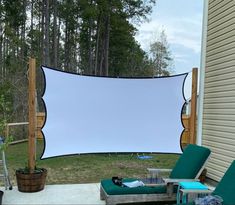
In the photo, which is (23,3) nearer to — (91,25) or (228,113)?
(91,25)

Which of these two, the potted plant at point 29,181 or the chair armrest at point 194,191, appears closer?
the chair armrest at point 194,191

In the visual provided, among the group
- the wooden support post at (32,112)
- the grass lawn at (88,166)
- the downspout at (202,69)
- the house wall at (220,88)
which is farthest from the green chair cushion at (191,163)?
the wooden support post at (32,112)

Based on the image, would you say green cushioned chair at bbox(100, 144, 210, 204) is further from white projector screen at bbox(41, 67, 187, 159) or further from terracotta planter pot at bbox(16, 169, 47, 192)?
white projector screen at bbox(41, 67, 187, 159)

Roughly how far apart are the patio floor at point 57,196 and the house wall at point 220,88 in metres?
2.20

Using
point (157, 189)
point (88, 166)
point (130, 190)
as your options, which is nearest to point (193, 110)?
point (157, 189)

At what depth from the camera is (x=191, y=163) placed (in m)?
4.31

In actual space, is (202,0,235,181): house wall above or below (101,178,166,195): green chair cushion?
above

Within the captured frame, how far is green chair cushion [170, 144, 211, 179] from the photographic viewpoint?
13.8 ft

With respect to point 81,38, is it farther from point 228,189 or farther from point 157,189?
point 228,189

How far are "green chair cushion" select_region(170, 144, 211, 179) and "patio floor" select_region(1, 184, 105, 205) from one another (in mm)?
1200

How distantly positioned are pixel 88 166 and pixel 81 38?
13.4 m

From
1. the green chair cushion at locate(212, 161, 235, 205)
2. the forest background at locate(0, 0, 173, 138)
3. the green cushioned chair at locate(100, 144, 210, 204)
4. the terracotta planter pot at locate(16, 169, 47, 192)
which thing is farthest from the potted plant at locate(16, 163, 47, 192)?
the forest background at locate(0, 0, 173, 138)

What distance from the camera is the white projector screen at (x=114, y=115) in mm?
5320

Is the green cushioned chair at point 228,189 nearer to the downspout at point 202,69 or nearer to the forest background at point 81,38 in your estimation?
the downspout at point 202,69
